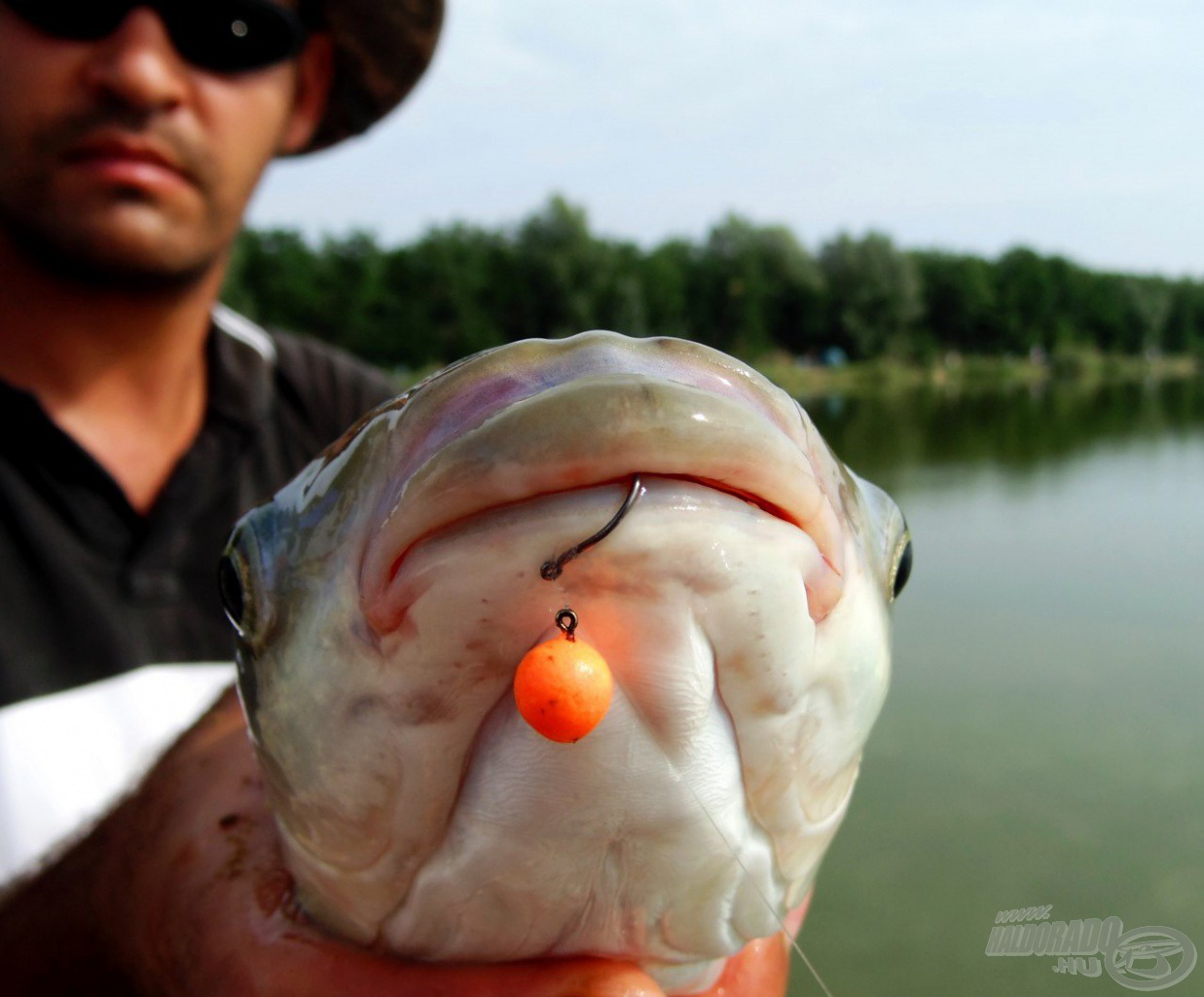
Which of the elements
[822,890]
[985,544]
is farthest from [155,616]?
[985,544]

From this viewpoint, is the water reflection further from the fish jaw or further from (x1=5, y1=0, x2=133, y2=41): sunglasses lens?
the fish jaw

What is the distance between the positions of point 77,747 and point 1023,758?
5.12 meters

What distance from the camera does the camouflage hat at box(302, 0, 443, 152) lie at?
9.73 ft

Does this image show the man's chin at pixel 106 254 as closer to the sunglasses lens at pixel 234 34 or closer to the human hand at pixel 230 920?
the sunglasses lens at pixel 234 34

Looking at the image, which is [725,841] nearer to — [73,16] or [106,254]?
[106,254]

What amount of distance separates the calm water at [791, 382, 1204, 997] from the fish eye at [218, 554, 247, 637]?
3.18 ft

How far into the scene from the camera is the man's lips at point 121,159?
2191 millimetres

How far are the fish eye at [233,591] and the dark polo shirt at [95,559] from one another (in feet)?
3.98

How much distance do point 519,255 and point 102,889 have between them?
29.7m

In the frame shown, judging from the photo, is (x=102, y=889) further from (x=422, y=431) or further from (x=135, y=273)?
(x=135, y=273)

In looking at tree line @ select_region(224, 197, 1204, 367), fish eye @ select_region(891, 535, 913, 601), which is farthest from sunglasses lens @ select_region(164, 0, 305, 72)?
tree line @ select_region(224, 197, 1204, 367)

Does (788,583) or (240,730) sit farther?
(240,730)

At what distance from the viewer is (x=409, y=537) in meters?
0.73

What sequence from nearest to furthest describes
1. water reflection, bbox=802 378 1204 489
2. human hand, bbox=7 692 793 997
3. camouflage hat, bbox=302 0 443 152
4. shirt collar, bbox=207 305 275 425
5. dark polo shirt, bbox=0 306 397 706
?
human hand, bbox=7 692 793 997 → dark polo shirt, bbox=0 306 397 706 → shirt collar, bbox=207 305 275 425 → camouflage hat, bbox=302 0 443 152 → water reflection, bbox=802 378 1204 489
